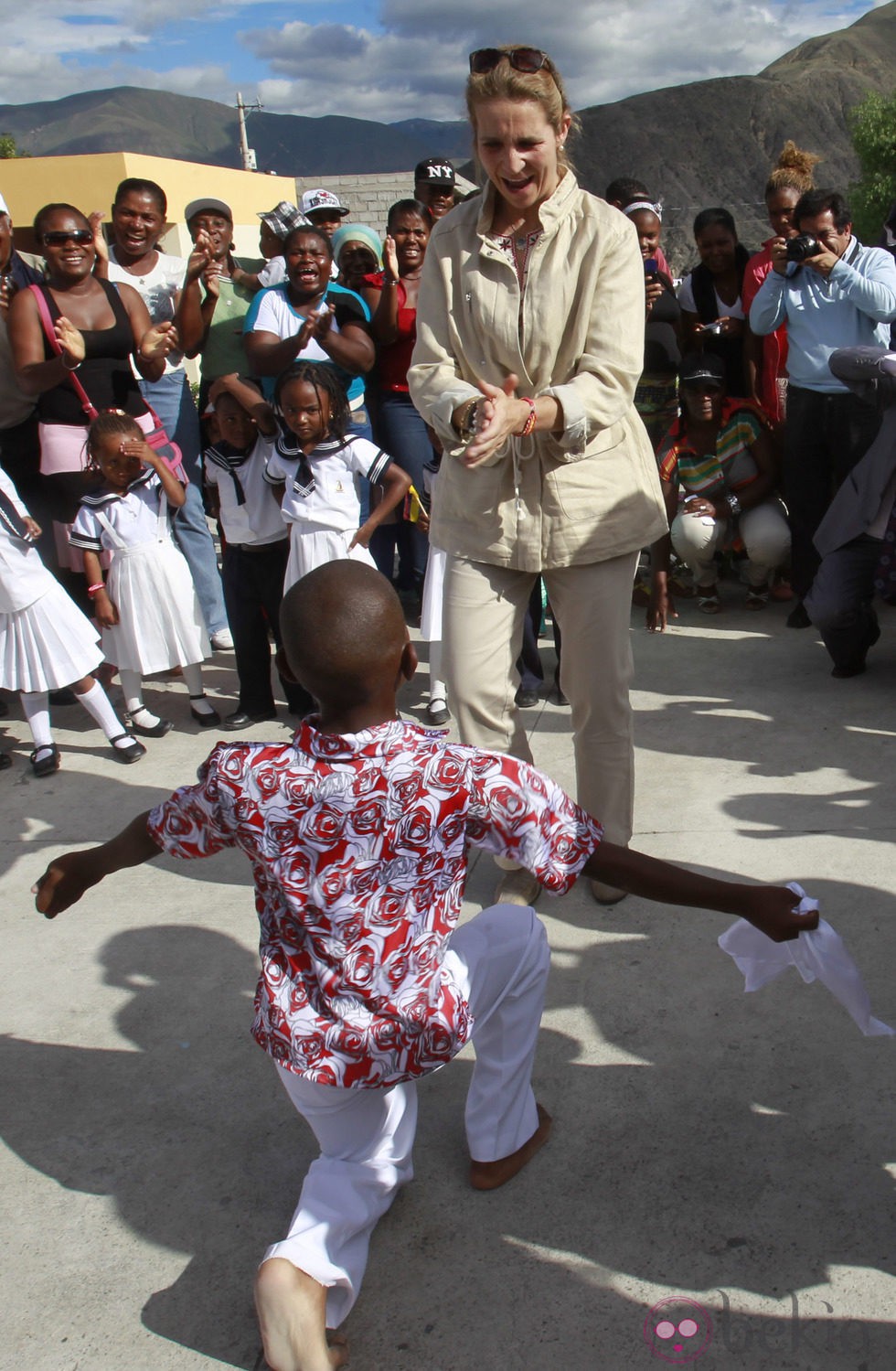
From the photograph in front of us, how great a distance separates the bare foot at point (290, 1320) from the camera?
1733 millimetres

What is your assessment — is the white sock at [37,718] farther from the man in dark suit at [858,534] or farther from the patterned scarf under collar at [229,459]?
the man in dark suit at [858,534]

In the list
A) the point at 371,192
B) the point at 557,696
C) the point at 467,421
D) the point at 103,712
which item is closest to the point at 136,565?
the point at 103,712

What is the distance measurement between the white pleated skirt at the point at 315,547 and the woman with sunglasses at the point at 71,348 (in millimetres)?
1031

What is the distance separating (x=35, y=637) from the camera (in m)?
4.46

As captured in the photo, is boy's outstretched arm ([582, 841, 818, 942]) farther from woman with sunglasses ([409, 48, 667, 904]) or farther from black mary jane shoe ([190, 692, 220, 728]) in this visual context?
black mary jane shoe ([190, 692, 220, 728])

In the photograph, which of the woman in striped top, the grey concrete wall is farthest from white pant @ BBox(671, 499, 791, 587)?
the grey concrete wall

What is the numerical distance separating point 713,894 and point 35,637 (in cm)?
333

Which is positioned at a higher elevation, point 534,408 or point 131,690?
point 534,408

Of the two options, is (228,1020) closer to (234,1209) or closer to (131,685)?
(234,1209)

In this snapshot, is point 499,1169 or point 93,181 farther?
point 93,181

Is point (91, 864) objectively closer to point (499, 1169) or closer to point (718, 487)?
point (499, 1169)

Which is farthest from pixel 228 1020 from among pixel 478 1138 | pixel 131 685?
pixel 131 685

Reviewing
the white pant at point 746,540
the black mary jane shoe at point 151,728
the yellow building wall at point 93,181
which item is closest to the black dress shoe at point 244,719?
the black mary jane shoe at point 151,728

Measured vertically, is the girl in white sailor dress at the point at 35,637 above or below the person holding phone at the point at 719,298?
below
